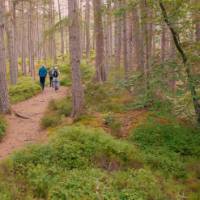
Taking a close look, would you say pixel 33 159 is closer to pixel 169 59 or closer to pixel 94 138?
pixel 94 138

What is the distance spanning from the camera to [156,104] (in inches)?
355

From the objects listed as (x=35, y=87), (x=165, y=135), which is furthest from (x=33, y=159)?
(x=35, y=87)

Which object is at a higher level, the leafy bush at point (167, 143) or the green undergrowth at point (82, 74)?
the green undergrowth at point (82, 74)

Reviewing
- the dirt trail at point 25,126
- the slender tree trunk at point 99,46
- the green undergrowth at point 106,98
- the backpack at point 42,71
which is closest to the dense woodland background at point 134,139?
the green undergrowth at point 106,98

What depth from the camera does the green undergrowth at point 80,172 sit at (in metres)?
6.15

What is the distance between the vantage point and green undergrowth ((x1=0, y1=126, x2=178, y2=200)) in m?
6.15

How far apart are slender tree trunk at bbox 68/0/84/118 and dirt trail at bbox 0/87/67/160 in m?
1.58

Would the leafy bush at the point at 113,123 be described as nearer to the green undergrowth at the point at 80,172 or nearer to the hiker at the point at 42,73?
the green undergrowth at the point at 80,172

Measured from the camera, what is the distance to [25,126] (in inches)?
441

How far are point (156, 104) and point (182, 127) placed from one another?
1.15m

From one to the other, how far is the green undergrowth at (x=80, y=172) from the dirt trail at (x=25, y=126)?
5.58 feet

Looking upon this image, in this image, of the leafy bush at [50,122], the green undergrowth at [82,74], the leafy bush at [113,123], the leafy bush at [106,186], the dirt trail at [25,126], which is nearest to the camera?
the leafy bush at [106,186]

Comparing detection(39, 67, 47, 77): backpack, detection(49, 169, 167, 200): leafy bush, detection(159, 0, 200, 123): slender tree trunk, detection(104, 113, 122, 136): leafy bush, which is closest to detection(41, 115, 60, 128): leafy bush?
detection(104, 113, 122, 136): leafy bush

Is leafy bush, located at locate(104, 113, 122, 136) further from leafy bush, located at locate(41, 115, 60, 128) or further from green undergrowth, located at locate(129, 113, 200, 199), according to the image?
leafy bush, located at locate(41, 115, 60, 128)
